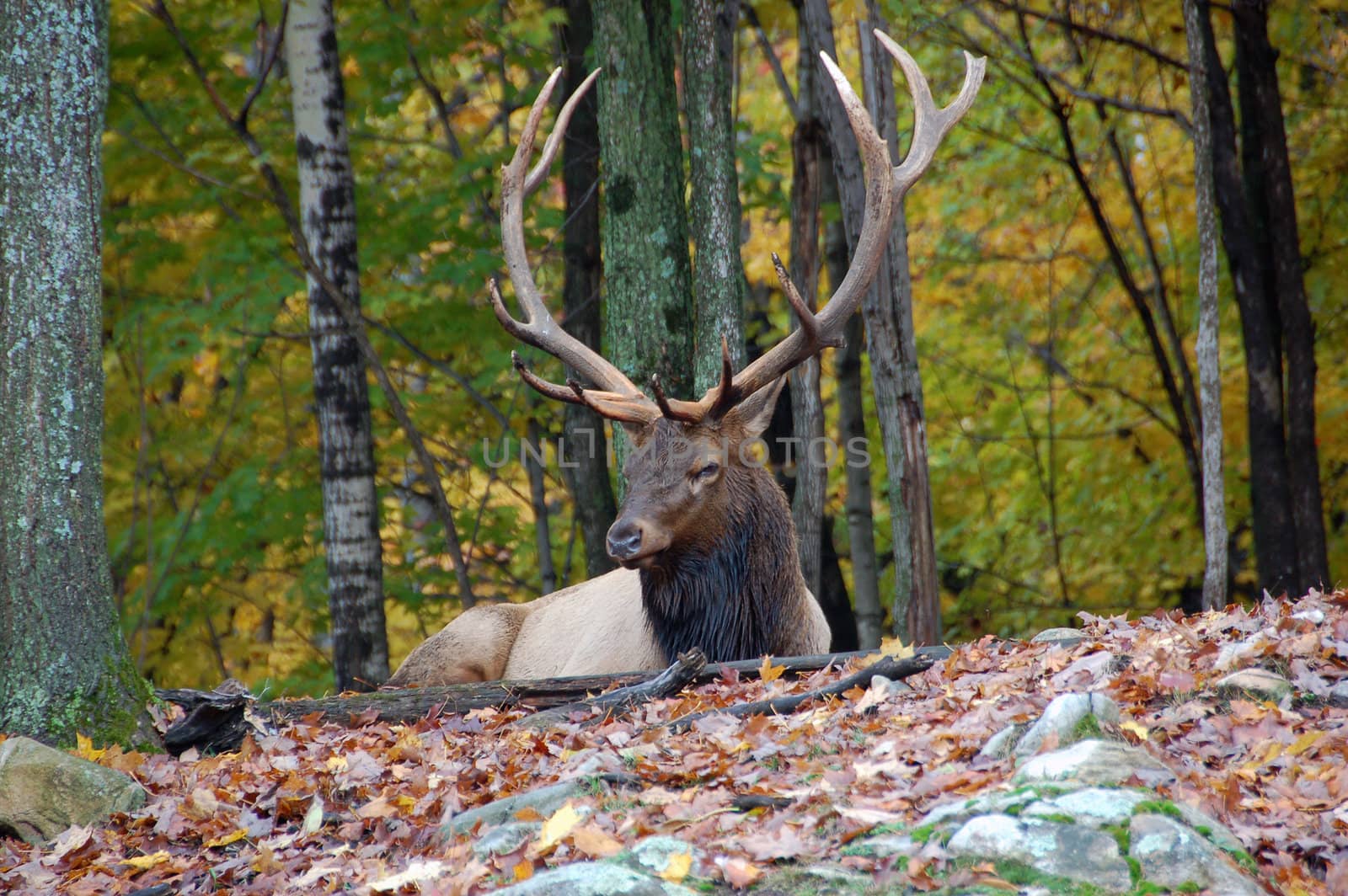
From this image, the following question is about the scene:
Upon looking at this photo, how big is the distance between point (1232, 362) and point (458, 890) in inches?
420

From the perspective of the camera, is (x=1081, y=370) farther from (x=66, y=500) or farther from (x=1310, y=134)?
(x=66, y=500)

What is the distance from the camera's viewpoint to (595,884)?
10.1 ft

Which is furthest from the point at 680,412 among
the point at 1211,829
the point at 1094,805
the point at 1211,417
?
the point at 1211,417

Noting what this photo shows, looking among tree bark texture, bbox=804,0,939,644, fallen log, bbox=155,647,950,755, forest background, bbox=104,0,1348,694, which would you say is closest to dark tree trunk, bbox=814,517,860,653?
forest background, bbox=104,0,1348,694

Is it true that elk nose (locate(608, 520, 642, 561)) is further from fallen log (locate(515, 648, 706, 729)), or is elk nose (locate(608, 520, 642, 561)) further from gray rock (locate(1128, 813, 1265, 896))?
gray rock (locate(1128, 813, 1265, 896))

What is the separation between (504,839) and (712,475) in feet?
10.1

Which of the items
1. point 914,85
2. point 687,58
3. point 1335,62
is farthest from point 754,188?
point 1335,62

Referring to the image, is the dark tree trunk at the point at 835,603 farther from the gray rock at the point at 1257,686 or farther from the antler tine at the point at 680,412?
the gray rock at the point at 1257,686

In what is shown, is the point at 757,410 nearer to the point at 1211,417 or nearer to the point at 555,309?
the point at 1211,417

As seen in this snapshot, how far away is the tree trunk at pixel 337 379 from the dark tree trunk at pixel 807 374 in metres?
3.05

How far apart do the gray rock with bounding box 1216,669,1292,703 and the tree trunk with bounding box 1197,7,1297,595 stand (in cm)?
590

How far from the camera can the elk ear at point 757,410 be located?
6.69 m

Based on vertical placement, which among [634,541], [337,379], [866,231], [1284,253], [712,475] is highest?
[1284,253]

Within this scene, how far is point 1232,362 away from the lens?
39.7 ft
